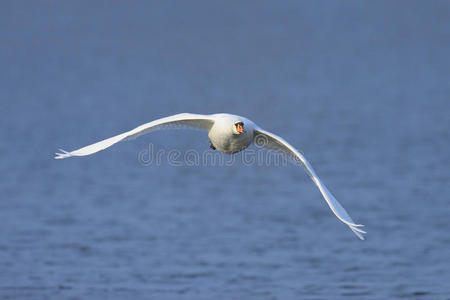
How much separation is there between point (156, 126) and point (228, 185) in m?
19.2

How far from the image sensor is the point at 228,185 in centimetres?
3725

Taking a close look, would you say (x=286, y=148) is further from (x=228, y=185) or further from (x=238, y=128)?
(x=228, y=185)

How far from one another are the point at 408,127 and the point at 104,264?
81.4 feet

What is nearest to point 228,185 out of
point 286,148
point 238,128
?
point 286,148

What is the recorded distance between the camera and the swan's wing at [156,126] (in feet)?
55.6

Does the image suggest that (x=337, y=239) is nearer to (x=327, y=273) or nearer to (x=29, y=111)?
→ (x=327, y=273)

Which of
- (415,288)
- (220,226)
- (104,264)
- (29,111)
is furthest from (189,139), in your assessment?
(415,288)

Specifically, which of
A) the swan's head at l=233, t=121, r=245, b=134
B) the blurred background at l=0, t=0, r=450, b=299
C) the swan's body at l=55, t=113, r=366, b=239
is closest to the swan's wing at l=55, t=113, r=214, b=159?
the swan's body at l=55, t=113, r=366, b=239

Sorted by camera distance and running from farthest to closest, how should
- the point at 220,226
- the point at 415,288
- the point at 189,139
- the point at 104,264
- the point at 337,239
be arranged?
the point at 189,139, the point at 220,226, the point at 337,239, the point at 104,264, the point at 415,288

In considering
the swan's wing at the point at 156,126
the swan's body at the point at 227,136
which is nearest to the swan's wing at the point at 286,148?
the swan's body at the point at 227,136

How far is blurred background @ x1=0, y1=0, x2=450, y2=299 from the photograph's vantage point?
83.9ft

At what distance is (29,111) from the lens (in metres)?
55.2

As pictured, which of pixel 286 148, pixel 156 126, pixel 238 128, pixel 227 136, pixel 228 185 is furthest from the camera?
pixel 228 185

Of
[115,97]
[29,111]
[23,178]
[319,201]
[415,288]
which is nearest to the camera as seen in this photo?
[415,288]
